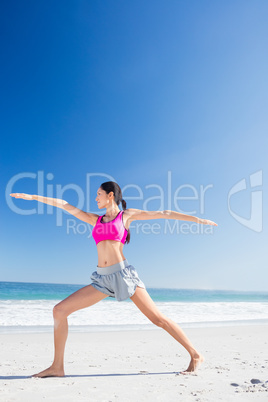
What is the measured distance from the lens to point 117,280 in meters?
3.60

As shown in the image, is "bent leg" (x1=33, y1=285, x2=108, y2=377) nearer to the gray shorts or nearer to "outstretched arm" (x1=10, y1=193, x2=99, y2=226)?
the gray shorts

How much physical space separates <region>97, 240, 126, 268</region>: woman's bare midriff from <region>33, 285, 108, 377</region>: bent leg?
0.30m

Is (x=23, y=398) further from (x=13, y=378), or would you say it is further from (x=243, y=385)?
(x=243, y=385)

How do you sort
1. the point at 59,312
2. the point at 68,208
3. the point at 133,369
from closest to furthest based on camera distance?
the point at 59,312 → the point at 68,208 → the point at 133,369

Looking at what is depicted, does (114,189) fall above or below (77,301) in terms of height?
above

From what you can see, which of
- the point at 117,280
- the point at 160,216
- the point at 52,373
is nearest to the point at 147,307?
the point at 117,280

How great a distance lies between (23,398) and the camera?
2920 millimetres

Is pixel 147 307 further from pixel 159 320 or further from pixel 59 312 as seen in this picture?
pixel 59 312

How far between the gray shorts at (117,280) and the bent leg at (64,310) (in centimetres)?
8

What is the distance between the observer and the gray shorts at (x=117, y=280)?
3557 millimetres

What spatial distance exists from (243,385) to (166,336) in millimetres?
3674

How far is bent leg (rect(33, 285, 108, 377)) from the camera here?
3561 mm

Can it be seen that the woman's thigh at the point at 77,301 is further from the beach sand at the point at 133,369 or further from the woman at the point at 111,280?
the beach sand at the point at 133,369

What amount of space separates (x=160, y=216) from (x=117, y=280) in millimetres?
824
